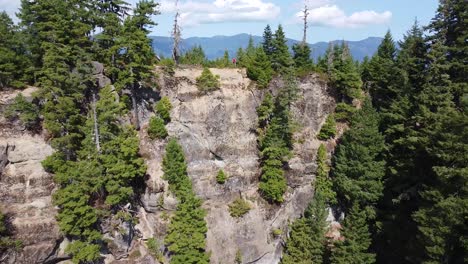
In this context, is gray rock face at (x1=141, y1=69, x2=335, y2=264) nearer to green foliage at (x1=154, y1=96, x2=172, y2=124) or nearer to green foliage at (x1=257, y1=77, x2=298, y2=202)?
green foliage at (x1=154, y1=96, x2=172, y2=124)

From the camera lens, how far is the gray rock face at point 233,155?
42.7m

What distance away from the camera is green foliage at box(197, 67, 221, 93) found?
46.5 meters

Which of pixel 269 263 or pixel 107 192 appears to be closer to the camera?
pixel 107 192

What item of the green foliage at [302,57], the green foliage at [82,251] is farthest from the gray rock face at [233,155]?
the green foliage at [82,251]

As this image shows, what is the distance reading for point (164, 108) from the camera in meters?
43.7

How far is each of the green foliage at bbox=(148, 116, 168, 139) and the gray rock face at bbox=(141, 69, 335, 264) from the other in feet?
3.31

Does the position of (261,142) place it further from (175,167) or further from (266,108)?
(175,167)

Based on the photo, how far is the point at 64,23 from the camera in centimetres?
3694

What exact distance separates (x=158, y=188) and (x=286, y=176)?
56.3ft

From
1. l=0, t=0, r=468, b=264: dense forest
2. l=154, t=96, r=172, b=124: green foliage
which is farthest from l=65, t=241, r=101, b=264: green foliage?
l=154, t=96, r=172, b=124: green foliage

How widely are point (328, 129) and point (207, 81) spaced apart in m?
18.2

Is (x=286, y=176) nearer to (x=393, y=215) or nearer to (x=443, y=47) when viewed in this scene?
(x=393, y=215)

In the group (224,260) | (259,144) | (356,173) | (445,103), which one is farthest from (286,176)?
(445,103)

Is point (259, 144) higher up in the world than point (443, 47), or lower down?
lower down
